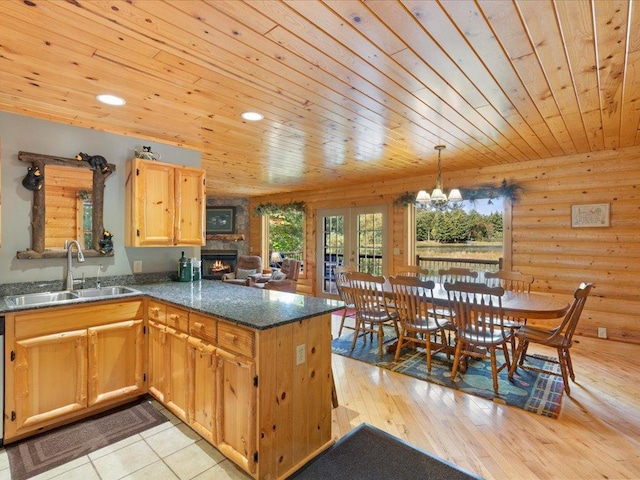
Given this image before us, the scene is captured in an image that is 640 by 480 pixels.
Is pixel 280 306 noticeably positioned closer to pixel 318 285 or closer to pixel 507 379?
pixel 507 379

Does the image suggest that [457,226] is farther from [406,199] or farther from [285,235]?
[285,235]

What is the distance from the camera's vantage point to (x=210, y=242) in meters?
8.38

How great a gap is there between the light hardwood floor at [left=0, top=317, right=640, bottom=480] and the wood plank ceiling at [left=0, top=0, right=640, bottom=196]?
239 centimetres

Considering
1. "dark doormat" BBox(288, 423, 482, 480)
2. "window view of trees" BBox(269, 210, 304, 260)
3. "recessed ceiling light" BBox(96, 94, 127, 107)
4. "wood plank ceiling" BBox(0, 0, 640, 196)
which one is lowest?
"dark doormat" BBox(288, 423, 482, 480)

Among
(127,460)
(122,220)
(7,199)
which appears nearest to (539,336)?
(127,460)

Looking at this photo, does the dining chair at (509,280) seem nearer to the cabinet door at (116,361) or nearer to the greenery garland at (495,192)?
the greenery garland at (495,192)

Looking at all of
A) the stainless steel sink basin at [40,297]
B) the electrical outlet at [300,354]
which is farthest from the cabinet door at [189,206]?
the electrical outlet at [300,354]

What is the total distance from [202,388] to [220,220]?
6.76 metres

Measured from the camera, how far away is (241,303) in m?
2.29

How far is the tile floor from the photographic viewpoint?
192 cm

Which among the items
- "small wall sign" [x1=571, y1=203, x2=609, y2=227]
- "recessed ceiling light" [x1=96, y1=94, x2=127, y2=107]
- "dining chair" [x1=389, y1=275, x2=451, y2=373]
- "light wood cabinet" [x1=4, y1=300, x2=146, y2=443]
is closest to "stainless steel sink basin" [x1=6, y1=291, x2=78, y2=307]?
"light wood cabinet" [x1=4, y1=300, x2=146, y2=443]

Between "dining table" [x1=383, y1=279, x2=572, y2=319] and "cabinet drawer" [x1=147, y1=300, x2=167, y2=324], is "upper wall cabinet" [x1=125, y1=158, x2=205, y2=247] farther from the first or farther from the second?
"dining table" [x1=383, y1=279, x2=572, y2=319]

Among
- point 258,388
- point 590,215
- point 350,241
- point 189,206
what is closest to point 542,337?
point 590,215

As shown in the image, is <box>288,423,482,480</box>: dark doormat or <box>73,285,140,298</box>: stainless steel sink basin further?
<box>73,285,140,298</box>: stainless steel sink basin
